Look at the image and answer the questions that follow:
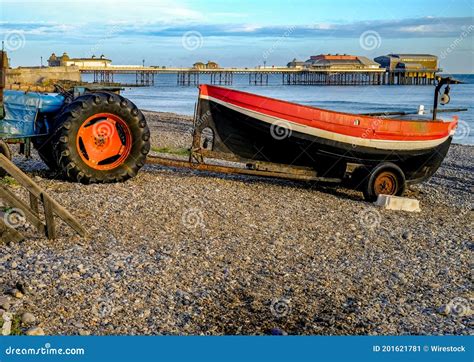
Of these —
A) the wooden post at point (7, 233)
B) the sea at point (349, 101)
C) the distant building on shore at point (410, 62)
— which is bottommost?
the sea at point (349, 101)

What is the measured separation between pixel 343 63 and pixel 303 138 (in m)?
129

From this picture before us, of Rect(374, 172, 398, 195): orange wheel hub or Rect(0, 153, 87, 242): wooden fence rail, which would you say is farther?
Rect(374, 172, 398, 195): orange wheel hub

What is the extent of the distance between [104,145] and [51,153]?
1146mm

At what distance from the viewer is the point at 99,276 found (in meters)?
7.45

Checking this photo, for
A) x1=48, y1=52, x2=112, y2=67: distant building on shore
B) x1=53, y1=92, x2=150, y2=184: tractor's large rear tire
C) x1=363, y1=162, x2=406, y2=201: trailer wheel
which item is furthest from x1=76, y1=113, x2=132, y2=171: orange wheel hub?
x1=48, y1=52, x2=112, y2=67: distant building on shore

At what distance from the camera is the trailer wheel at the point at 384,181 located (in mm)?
13453

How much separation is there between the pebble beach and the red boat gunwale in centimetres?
148

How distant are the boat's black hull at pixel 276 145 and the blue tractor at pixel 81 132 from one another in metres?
1.60

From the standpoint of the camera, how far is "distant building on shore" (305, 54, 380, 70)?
135 m

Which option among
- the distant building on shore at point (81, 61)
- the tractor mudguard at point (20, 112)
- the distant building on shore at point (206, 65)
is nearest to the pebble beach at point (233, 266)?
the tractor mudguard at point (20, 112)

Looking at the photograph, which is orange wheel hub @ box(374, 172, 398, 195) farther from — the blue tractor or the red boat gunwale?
the blue tractor

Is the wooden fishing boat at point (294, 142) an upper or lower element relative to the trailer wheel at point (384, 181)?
upper

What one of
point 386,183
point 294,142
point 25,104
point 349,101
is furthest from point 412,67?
point 25,104

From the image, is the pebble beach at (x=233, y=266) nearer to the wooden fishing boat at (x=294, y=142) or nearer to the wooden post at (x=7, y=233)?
the wooden post at (x=7, y=233)
